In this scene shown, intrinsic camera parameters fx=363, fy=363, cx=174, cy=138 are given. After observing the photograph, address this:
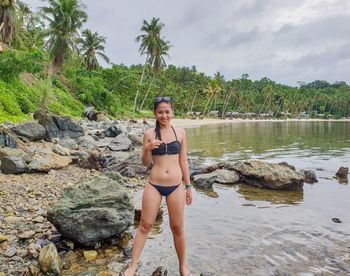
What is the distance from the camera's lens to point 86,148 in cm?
1683

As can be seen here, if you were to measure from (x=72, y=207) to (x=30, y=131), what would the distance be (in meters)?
10.9

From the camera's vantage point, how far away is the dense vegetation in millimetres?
31469

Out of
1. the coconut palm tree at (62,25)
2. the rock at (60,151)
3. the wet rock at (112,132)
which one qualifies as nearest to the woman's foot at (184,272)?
the rock at (60,151)

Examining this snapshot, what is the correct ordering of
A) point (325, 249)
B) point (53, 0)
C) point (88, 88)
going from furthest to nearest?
point (88, 88)
point (53, 0)
point (325, 249)

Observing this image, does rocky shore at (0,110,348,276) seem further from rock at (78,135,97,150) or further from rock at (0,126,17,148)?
rock at (78,135,97,150)

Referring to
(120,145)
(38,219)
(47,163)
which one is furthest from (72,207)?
(120,145)

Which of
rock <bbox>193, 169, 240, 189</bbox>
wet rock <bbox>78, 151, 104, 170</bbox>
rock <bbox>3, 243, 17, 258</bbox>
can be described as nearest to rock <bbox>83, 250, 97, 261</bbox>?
rock <bbox>3, 243, 17, 258</bbox>

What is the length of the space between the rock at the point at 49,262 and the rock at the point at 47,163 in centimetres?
557

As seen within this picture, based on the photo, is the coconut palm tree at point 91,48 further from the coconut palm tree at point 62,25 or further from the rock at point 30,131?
the rock at point 30,131

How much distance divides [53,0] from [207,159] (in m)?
37.6

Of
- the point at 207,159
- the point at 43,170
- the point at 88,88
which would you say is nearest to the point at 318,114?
the point at 88,88

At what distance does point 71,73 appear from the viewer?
196ft

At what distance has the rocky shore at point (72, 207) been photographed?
16.9ft

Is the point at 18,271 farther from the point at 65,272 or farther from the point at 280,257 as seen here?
the point at 280,257
